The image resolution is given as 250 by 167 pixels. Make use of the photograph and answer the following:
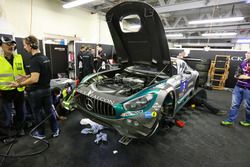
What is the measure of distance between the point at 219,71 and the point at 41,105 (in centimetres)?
738

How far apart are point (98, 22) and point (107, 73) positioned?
664 centimetres

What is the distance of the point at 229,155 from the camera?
1.94 meters

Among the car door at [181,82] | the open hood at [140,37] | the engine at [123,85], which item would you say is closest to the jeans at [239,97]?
the car door at [181,82]

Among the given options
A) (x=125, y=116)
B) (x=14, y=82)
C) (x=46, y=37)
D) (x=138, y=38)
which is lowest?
(x=125, y=116)

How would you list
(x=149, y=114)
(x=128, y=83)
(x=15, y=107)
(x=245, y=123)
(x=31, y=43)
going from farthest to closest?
(x=245, y=123) → (x=128, y=83) → (x=15, y=107) → (x=31, y=43) → (x=149, y=114)

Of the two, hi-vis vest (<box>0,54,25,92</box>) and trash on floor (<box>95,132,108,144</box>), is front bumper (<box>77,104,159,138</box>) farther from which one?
hi-vis vest (<box>0,54,25,92</box>)

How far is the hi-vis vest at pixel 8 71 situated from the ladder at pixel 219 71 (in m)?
7.08

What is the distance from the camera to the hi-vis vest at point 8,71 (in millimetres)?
1914

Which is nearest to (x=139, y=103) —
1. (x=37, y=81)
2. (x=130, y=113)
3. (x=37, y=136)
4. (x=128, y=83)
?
(x=130, y=113)

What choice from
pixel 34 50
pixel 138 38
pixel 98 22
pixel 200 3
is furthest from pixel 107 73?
pixel 98 22

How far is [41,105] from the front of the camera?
2006 mm

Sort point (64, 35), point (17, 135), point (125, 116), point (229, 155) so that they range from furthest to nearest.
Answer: point (64, 35), point (17, 135), point (229, 155), point (125, 116)

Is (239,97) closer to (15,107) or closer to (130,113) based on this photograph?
(130,113)

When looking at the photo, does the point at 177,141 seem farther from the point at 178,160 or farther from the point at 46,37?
the point at 46,37
